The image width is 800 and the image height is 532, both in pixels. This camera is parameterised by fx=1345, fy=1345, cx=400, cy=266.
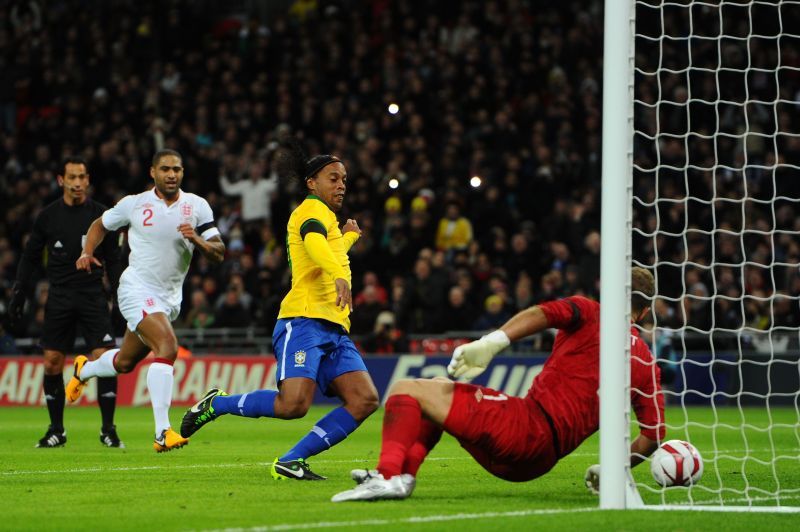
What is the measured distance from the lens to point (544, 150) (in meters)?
21.2

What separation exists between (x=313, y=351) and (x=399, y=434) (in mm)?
1766

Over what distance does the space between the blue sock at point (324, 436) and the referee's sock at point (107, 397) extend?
3.78 metres

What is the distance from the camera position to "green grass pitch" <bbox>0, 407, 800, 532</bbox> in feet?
20.1

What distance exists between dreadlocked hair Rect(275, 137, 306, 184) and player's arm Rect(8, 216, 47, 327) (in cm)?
393

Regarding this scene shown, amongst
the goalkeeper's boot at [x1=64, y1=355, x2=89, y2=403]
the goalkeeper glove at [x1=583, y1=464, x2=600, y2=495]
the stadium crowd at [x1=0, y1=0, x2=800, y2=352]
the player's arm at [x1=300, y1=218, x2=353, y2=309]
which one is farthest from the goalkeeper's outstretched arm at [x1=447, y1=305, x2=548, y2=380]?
the stadium crowd at [x1=0, y1=0, x2=800, y2=352]

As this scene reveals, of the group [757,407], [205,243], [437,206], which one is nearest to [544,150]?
[437,206]

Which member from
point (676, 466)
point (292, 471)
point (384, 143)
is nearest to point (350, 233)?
point (292, 471)

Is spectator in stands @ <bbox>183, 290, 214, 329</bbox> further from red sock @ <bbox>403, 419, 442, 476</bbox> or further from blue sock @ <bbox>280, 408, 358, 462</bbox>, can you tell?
red sock @ <bbox>403, 419, 442, 476</bbox>

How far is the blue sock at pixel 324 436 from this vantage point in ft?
27.5

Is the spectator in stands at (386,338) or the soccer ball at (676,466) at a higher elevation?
the spectator in stands at (386,338)

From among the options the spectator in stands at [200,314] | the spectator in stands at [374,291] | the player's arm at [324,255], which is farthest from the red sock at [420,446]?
the spectator in stands at [200,314]

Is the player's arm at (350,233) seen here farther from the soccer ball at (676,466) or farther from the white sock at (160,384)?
the soccer ball at (676,466)

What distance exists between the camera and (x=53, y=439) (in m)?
11.9

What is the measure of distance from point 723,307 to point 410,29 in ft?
30.9
